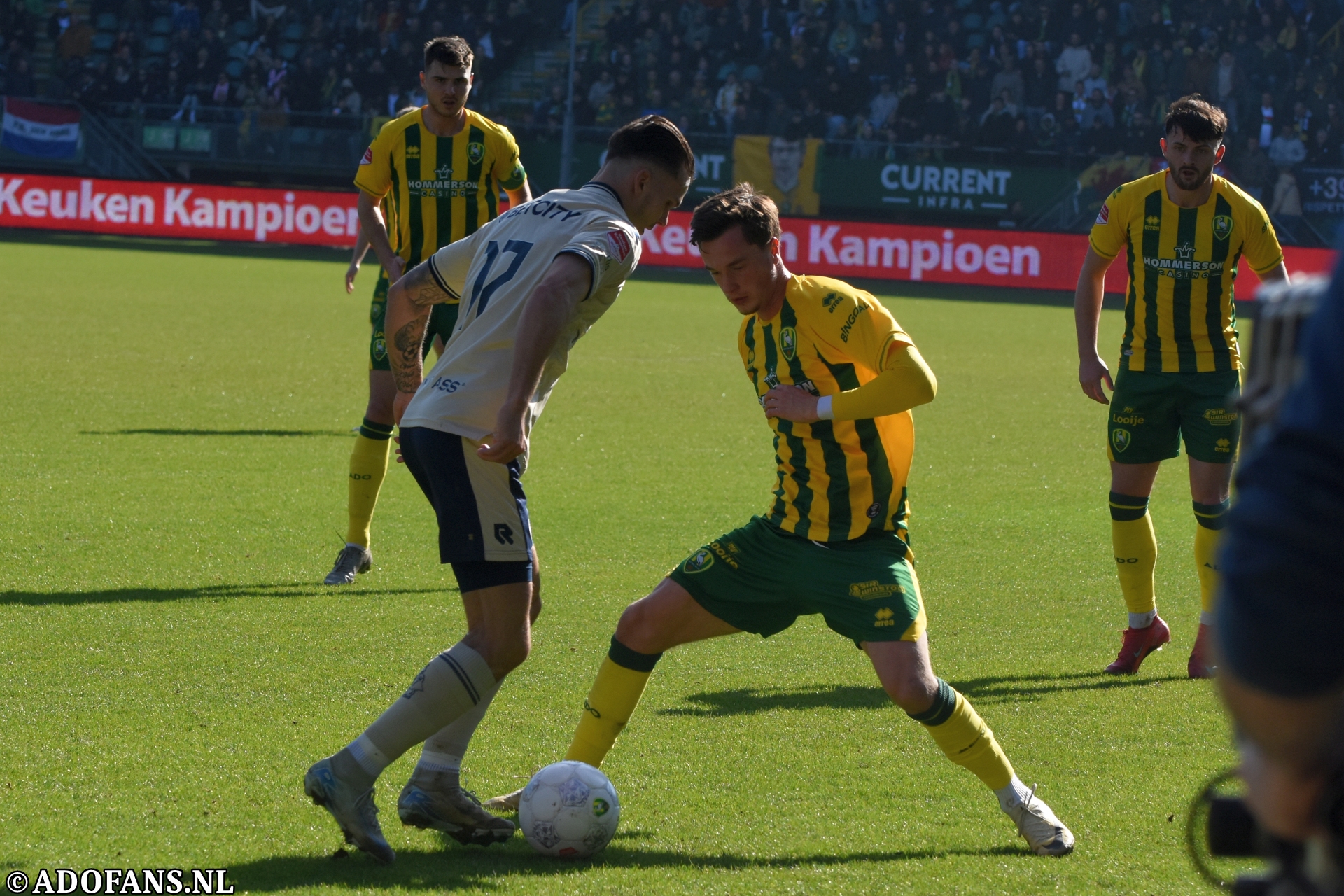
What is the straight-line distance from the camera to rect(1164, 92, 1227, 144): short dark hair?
17.1ft

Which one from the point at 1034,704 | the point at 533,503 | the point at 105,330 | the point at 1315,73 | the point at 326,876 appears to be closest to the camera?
the point at 326,876

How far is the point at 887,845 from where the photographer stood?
366 centimetres

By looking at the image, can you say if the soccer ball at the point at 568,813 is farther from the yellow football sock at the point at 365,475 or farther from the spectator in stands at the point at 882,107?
the spectator in stands at the point at 882,107

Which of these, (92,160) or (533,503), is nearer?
(533,503)

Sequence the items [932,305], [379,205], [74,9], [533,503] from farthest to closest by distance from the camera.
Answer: [74,9]
[932,305]
[533,503]
[379,205]

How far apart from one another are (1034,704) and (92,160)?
2581 cm

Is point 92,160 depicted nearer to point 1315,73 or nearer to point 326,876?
point 1315,73

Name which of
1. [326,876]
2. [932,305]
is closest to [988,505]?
[326,876]

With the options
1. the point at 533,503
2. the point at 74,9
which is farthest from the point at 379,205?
the point at 74,9

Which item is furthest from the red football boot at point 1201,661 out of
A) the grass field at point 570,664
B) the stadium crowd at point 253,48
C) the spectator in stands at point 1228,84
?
the stadium crowd at point 253,48

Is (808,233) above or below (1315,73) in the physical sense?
below

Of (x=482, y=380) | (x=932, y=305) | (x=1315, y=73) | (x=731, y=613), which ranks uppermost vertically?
(x=1315, y=73)

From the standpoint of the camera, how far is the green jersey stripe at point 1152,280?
18.3 feet

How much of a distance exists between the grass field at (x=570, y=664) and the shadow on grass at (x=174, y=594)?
0.07ft
